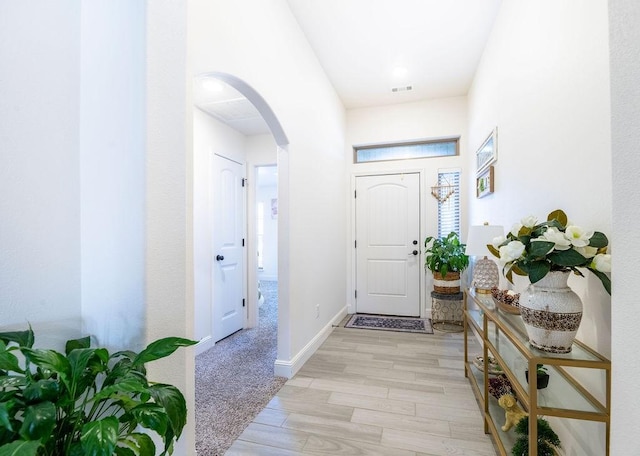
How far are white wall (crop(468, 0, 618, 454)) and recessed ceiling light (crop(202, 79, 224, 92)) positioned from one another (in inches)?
92.7

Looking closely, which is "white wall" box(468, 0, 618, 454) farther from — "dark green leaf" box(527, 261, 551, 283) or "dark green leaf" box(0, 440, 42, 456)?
"dark green leaf" box(0, 440, 42, 456)

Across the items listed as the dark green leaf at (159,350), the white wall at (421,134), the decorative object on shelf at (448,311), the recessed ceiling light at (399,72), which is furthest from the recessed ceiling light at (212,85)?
the decorative object on shelf at (448,311)

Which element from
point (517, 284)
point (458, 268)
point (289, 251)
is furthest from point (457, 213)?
point (289, 251)

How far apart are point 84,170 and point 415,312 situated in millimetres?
3897

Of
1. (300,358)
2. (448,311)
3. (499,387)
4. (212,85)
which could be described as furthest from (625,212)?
(448,311)

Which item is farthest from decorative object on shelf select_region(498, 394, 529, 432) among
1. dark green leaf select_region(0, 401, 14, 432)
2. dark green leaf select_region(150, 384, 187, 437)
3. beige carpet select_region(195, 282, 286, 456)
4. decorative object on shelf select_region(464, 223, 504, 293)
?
dark green leaf select_region(0, 401, 14, 432)

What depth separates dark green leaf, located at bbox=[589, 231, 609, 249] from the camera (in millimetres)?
1016

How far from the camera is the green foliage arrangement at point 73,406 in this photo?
64cm

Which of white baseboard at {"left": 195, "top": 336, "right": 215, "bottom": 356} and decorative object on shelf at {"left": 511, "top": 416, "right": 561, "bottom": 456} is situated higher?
decorative object on shelf at {"left": 511, "top": 416, "right": 561, "bottom": 456}

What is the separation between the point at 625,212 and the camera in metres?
0.78

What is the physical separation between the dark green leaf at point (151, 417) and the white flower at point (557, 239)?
1.35 m

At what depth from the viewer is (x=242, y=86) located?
6.00ft

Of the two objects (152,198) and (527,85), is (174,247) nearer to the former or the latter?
(152,198)

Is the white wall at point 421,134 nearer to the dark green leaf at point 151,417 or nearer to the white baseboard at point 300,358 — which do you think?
the white baseboard at point 300,358
